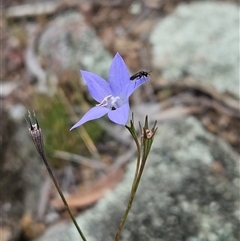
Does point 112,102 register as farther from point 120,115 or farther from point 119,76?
point 120,115

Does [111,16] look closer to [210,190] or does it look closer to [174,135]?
[174,135]

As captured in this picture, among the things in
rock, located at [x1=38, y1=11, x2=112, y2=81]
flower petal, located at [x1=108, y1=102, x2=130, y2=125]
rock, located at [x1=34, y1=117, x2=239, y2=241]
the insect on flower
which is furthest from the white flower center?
rock, located at [x1=38, y1=11, x2=112, y2=81]

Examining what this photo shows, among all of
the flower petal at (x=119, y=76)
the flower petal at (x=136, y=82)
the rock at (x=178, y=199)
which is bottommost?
the rock at (x=178, y=199)

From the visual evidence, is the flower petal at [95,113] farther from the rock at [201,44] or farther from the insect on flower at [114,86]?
the rock at [201,44]

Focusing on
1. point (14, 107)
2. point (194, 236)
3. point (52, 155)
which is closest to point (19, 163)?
point (52, 155)

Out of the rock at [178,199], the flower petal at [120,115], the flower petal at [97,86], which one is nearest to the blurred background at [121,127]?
the rock at [178,199]

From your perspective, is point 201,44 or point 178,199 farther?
point 201,44

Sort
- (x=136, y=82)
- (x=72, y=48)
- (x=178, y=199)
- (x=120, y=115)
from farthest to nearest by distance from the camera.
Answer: (x=72, y=48) → (x=178, y=199) → (x=136, y=82) → (x=120, y=115)

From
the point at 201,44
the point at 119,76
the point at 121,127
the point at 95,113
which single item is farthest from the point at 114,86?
the point at 201,44
